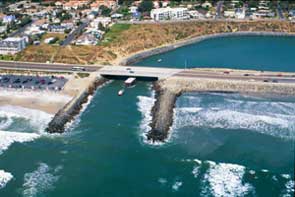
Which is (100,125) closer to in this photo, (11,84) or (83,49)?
(11,84)

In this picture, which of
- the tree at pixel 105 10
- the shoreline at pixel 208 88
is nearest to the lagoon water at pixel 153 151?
the shoreline at pixel 208 88

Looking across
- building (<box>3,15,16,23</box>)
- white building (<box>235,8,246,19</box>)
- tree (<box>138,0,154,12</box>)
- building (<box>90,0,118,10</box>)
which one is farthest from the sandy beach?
white building (<box>235,8,246,19</box>)

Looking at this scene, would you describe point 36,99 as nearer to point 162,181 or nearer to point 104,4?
point 162,181

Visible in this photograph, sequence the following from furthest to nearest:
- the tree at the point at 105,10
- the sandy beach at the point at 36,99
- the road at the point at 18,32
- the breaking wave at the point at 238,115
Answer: the tree at the point at 105,10, the road at the point at 18,32, the sandy beach at the point at 36,99, the breaking wave at the point at 238,115

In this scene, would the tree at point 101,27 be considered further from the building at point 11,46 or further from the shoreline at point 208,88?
the shoreline at point 208,88

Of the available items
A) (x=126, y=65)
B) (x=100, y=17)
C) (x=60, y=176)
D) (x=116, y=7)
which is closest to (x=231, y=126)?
(x=60, y=176)

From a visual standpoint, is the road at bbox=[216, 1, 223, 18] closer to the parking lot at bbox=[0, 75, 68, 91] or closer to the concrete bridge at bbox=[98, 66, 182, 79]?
the concrete bridge at bbox=[98, 66, 182, 79]
